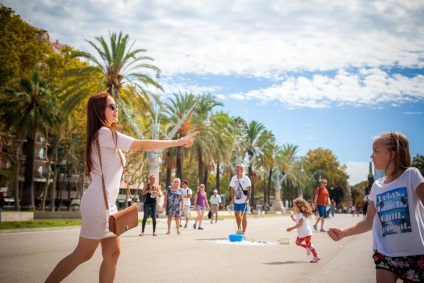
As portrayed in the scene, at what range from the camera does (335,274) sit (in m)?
7.21

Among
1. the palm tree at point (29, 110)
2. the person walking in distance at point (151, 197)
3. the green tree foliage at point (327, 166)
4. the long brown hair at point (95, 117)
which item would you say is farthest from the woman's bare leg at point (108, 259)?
the green tree foliage at point (327, 166)

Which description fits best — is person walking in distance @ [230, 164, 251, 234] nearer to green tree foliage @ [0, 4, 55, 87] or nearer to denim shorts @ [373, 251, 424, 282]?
denim shorts @ [373, 251, 424, 282]

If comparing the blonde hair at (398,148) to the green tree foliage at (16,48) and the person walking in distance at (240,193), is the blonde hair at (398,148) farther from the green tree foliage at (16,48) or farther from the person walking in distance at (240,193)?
the green tree foliage at (16,48)

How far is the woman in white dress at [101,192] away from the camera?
152 inches

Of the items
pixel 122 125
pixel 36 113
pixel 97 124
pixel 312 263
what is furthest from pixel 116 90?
pixel 97 124

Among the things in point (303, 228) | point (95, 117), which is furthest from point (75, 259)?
point (303, 228)

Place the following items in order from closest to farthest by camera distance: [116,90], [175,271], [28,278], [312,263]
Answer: [28,278], [175,271], [312,263], [116,90]

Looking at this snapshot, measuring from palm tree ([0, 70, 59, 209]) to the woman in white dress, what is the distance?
32593mm

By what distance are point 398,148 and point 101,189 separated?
2.37 m

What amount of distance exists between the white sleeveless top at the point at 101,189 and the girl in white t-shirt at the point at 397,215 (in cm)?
182

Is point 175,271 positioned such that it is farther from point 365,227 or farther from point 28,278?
point 365,227

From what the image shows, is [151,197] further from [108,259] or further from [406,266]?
[406,266]

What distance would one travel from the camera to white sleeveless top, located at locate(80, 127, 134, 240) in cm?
385

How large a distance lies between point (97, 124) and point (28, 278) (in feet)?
10.7
